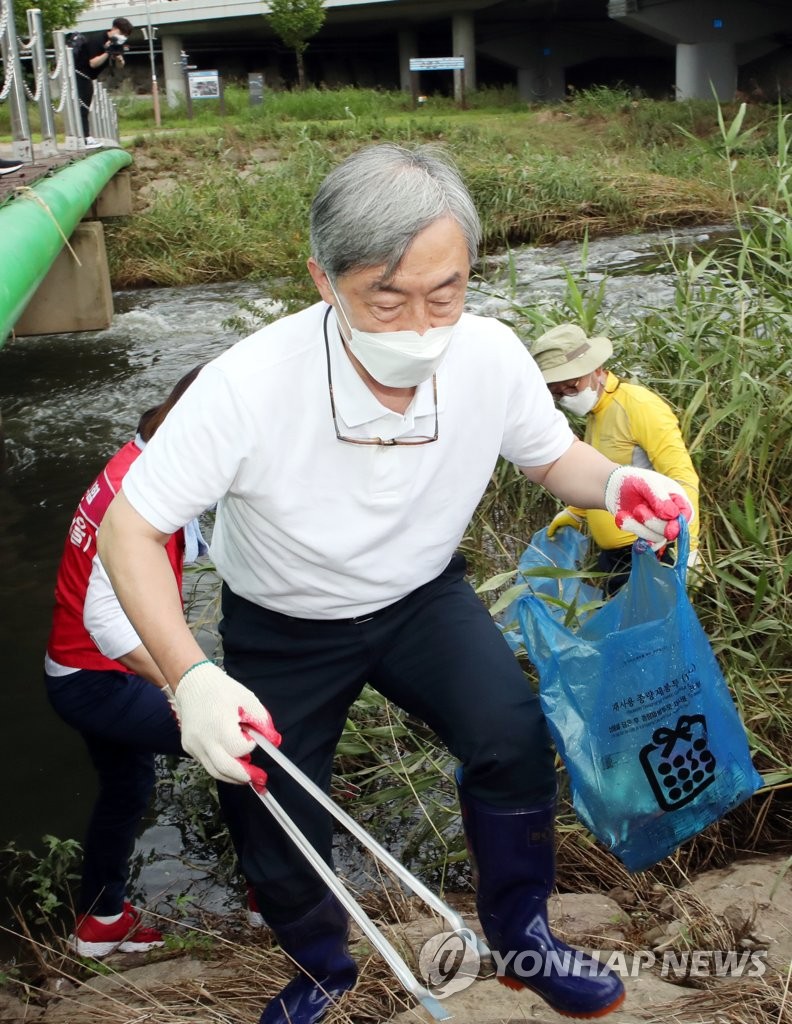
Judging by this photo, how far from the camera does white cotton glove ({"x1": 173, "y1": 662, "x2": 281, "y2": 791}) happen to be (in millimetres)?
1760

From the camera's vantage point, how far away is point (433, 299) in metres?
1.90

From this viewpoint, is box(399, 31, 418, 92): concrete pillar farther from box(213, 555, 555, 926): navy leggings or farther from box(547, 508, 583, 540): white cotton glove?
box(213, 555, 555, 926): navy leggings

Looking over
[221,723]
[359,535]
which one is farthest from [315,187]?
[221,723]

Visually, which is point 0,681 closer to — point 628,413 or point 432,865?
point 432,865

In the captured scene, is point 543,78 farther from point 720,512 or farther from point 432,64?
point 720,512

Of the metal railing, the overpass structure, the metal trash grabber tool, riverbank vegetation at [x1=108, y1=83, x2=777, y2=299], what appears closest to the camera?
the metal trash grabber tool

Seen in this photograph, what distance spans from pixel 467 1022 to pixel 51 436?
21.6 ft

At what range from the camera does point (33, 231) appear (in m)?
4.86

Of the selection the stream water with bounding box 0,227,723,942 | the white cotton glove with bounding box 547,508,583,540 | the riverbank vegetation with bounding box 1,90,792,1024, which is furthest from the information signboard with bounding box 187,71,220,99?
the white cotton glove with bounding box 547,508,583,540

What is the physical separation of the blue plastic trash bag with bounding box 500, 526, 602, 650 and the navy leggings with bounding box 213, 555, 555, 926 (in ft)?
4.56

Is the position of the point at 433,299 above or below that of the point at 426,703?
above

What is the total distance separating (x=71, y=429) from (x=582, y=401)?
528 cm

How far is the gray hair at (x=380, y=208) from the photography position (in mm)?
1831

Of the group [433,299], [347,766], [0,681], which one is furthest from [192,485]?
[0,681]
